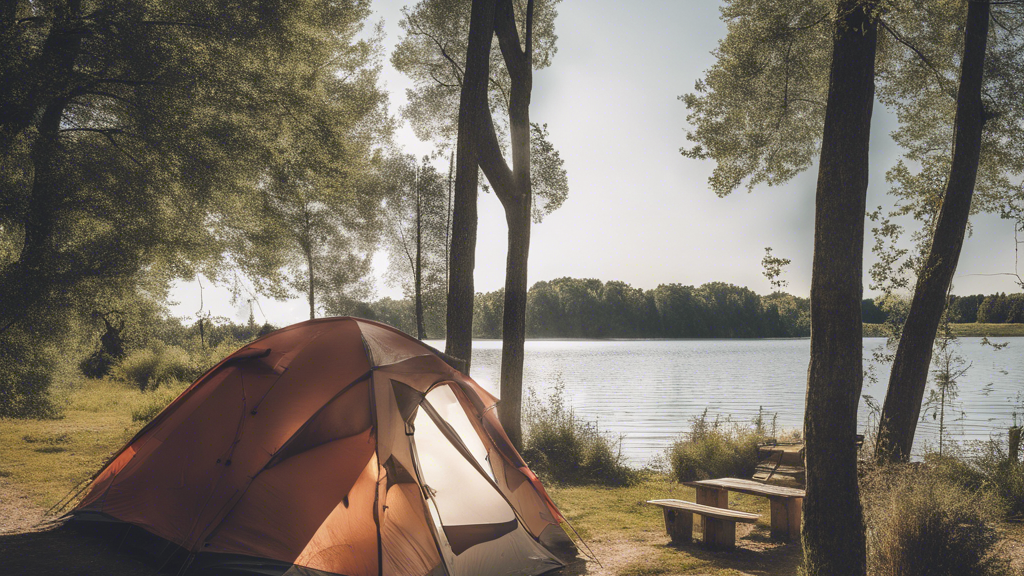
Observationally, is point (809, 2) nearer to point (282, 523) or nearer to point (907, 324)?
point (907, 324)

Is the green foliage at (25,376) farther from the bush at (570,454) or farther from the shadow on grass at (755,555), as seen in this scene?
the shadow on grass at (755,555)

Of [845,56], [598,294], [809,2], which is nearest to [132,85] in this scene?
[845,56]

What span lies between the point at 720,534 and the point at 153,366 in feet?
50.7

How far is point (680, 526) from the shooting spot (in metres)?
5.61

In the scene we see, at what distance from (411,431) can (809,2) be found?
842 cm

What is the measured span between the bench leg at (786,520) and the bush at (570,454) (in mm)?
2706

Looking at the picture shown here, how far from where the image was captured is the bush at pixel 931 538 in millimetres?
4031

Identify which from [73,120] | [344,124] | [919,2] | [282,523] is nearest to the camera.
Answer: [282,523]

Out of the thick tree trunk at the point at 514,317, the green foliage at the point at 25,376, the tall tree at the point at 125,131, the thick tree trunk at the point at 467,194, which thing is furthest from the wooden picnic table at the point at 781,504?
the green foliage at the point at 25,376

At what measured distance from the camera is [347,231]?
2078 centimetres

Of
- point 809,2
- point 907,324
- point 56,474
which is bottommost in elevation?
point 56,474

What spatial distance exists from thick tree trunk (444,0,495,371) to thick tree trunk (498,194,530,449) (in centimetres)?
82

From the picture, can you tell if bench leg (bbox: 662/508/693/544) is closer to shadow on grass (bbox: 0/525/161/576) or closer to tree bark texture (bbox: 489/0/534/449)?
tree bark texture (bbox: 489/0/534/449)

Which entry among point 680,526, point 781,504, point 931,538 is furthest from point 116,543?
point 931,538
